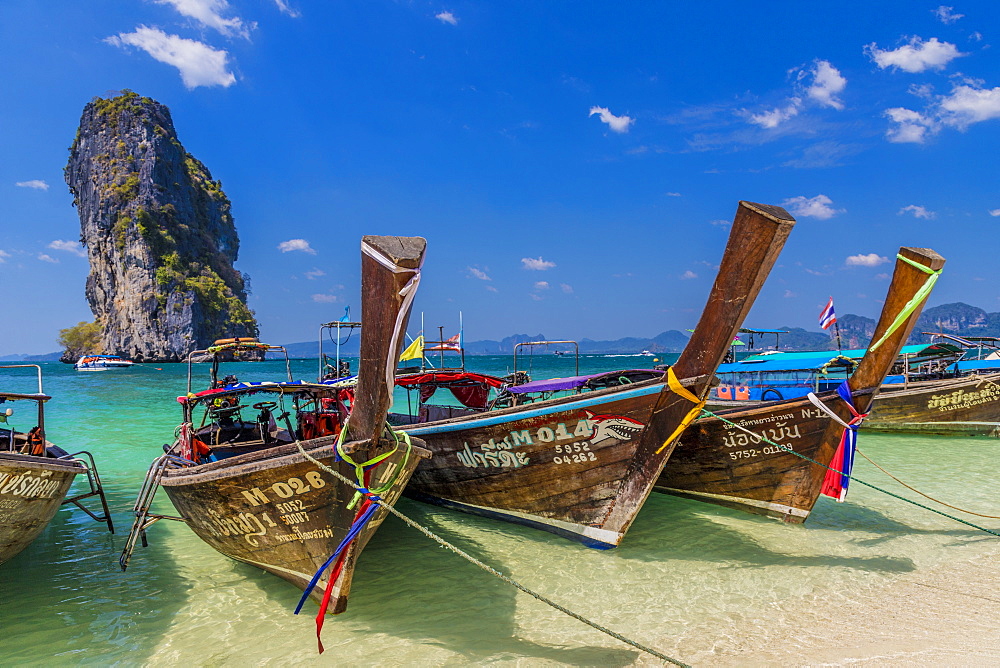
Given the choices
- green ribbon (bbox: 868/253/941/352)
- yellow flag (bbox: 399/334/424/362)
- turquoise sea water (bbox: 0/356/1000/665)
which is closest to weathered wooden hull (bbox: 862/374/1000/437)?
turquoise sea water (bbox: 0/356/1000/665)

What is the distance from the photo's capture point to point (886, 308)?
5762mm

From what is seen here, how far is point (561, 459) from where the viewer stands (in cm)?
625

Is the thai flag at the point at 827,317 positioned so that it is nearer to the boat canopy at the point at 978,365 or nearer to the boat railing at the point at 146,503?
the boat canopy at the point at 978,365

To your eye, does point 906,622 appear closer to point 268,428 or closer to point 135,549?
point 268,428

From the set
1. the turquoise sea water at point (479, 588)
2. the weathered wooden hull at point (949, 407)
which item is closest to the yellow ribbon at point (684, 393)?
the turquoise sea water at point (479, 588)

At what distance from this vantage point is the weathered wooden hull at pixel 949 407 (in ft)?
47.2

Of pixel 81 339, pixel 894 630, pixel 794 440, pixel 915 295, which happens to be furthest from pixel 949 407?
pixel 81 339

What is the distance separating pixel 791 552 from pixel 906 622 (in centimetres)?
167

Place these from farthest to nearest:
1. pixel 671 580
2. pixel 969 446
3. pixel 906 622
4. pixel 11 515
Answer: pixel 969 446, pixel 671 580, pixel 11 515, pixel 906 622

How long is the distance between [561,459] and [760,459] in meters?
2.88

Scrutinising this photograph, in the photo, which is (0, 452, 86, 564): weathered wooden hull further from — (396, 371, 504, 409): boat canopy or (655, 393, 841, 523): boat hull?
(655, 393, 841, 523): boat hull

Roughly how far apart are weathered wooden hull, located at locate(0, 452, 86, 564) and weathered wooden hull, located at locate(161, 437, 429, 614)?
1099mm

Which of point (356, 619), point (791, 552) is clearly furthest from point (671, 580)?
point (356, 619)

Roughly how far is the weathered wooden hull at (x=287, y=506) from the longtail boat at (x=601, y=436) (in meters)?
1.99
